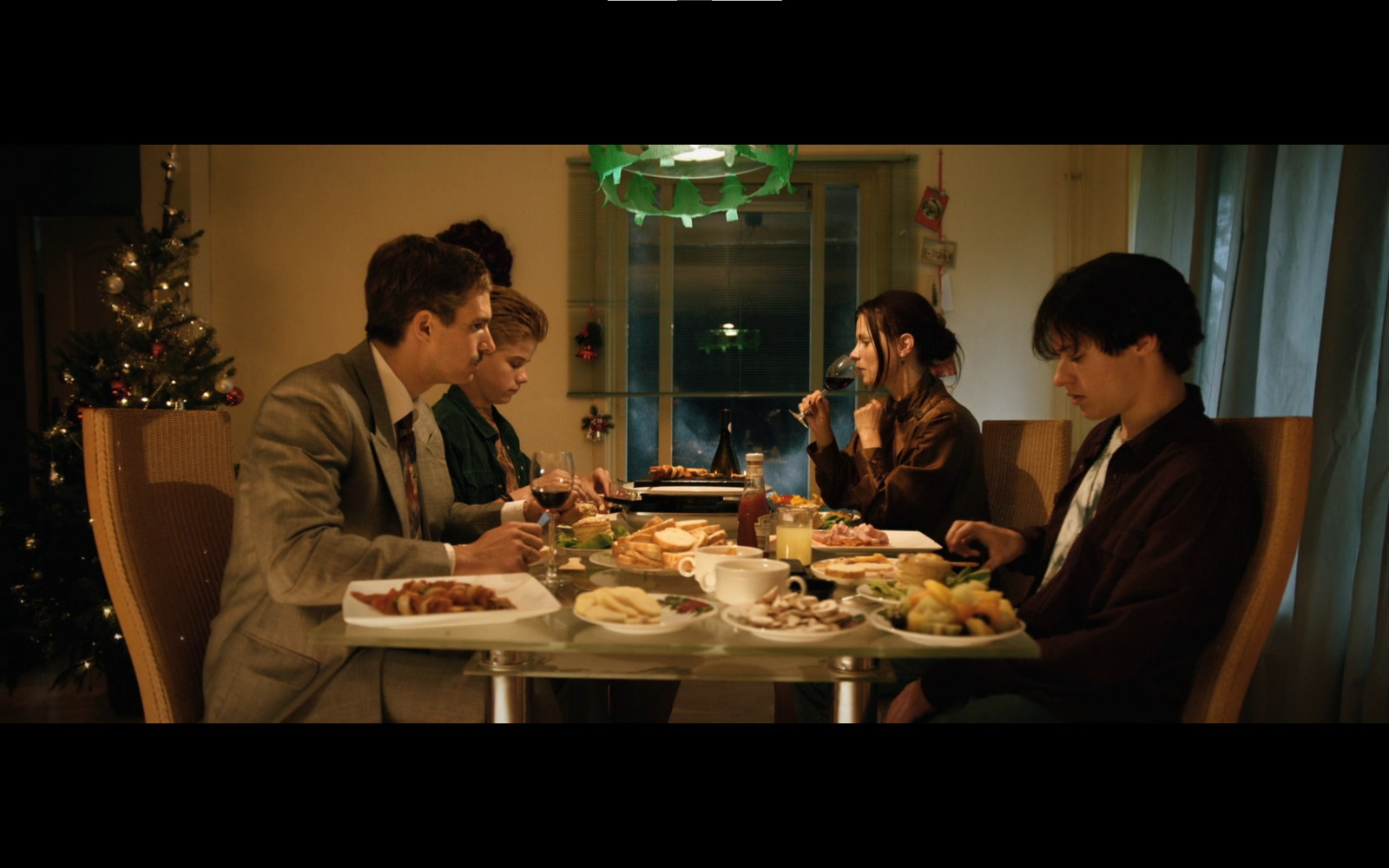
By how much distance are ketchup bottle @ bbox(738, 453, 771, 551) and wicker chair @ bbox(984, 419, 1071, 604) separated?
702 millimetres

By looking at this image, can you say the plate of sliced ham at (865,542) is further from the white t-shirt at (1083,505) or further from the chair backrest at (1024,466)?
the chair backrest at (1024,466)

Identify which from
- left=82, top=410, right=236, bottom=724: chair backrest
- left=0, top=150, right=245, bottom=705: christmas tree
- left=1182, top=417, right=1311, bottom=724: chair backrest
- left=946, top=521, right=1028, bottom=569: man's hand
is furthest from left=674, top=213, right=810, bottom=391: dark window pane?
left=1182, top=417, right=1311, bottom=724: chair backrest

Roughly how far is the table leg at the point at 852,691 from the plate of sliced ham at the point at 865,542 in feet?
1.79

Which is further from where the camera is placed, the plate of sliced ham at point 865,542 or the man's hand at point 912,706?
the plate of sliced ham at point 865,542

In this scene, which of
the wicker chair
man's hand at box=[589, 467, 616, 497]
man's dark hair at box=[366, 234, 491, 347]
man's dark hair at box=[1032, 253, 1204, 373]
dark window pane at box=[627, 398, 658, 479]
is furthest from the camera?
dark window pane at box=[627, 398, 658, 479]

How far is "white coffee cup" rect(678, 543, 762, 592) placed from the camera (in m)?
1.36

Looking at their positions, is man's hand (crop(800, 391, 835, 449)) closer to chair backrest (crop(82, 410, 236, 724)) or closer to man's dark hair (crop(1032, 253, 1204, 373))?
man's dark hair (crop(1032, 253, 1204, 373))

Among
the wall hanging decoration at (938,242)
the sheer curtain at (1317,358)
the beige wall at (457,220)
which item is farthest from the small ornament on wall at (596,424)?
the sheer curtain at (1317,358)

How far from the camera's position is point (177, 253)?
11.8 feet

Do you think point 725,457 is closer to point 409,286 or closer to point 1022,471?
point 1022,471

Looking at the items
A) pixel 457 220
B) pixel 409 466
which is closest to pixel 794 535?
pixel 409 466

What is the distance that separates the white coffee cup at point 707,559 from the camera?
53.7 inches

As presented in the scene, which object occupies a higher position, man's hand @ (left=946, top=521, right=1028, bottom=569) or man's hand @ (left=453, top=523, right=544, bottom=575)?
man's hand @ (left=453, top=523, right=544, bottom=575)
